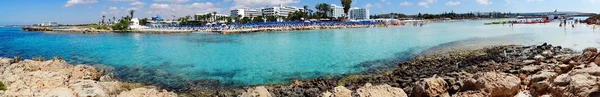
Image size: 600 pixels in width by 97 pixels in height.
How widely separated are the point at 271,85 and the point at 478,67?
29.9 feet

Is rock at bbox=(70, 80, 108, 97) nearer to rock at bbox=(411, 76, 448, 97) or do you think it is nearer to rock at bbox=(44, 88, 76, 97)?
rock at bbox=(44, 88, 76, 97)

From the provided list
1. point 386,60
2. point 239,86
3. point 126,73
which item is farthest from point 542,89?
point 126,73

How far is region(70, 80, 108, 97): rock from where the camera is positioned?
32.5ft

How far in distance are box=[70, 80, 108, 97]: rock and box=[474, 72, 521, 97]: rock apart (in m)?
9.37

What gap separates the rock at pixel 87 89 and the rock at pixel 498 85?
30.7 ft

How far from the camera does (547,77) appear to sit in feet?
29.3

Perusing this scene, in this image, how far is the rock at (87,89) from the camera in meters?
9.91

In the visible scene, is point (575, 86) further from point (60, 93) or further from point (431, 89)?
point (60, 93)

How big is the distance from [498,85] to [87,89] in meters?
10.3

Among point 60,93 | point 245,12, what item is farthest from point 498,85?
point 245,12

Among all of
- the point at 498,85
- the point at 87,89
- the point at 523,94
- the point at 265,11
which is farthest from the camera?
the point at 265,11

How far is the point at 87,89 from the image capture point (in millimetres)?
10328

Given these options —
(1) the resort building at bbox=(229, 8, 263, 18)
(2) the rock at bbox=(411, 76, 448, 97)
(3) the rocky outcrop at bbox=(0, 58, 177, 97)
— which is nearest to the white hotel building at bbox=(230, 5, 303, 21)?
(1) the resort building at bbox=(229, 8, 263, 18)

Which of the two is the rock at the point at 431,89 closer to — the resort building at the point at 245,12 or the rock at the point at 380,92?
the rock at the point at 380,92
